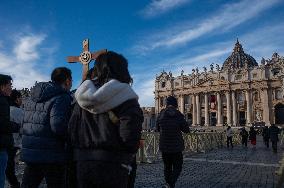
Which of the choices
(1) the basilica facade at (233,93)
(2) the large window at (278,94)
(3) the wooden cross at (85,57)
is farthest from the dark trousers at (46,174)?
(2) the large window at (278,94)

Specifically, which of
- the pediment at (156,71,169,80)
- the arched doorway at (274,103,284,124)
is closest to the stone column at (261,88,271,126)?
the arched doorway at (274,103,284,124)

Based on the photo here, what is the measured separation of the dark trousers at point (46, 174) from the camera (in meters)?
3.26

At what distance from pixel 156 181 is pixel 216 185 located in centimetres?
129

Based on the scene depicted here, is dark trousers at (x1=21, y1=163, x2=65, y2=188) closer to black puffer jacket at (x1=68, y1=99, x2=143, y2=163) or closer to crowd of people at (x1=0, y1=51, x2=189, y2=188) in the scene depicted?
crowd of people at (x1=0, y1=51, x2=189, y2=188)

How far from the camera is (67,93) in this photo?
3404mm

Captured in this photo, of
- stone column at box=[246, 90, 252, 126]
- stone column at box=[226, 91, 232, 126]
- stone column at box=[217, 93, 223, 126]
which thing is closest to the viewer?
stone column at box=[246, 90, 252, 126]

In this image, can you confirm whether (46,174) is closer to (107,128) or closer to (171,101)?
(107,128)

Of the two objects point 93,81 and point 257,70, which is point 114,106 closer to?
point 93,81

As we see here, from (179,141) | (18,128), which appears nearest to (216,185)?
(179,141)

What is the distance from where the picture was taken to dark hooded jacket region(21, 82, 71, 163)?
10.5 ft

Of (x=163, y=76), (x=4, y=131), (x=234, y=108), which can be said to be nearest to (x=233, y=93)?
(x=234, y=108)

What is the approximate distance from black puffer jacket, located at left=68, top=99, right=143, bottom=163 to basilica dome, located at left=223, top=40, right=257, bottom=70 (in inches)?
3099

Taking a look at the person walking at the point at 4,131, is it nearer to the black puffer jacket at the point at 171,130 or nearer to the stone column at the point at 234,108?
the black puffer jacket at the point at 171,130

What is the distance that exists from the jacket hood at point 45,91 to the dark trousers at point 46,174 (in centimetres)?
62
